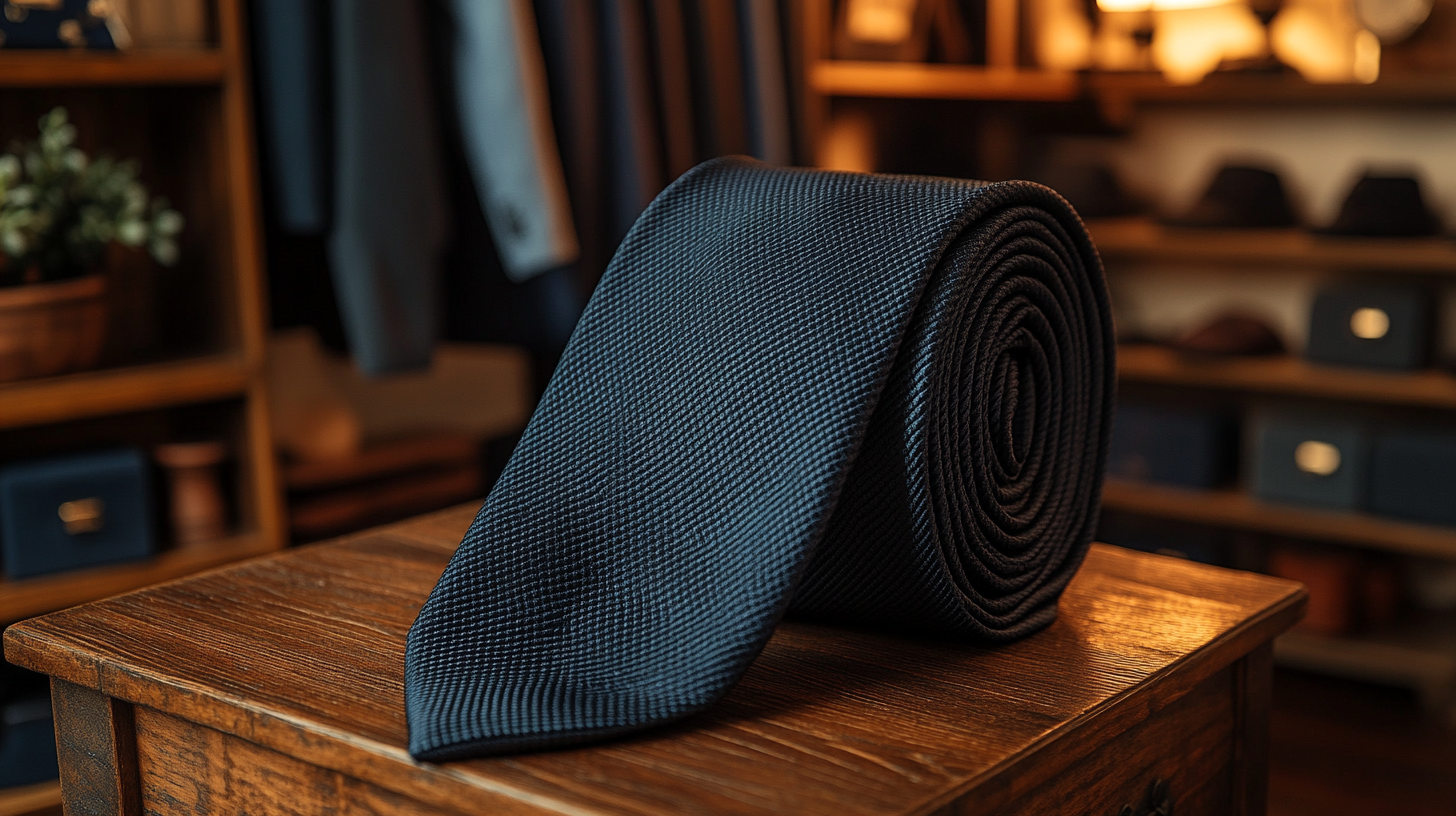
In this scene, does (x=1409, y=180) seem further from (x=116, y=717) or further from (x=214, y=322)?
(x=116, y=717)

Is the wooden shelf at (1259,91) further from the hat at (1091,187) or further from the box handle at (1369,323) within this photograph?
the box handle at (1369,323)

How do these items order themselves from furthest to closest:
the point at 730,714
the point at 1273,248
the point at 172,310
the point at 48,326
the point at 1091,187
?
the point at 1091,187
the point at 1273,248
the point at 172,310
the point at 48,326
the point at 730,714

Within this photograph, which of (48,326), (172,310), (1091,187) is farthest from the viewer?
(1091,187)

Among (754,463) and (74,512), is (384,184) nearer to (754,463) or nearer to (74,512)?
(74,512)

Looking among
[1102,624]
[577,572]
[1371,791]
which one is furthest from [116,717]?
[1371,791]

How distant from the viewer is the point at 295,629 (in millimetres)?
643

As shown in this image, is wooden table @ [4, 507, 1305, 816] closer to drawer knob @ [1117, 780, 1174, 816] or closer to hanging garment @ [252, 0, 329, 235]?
drawer knob @ [1117, 780, 1174, 816]

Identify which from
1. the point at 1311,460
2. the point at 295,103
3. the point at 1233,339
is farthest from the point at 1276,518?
the point at 295,103

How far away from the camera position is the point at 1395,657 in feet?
7.46

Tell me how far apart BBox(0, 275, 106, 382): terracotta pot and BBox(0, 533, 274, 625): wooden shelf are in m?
0.26

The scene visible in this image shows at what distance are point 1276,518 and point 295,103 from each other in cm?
178

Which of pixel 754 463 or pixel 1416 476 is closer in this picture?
pixel 754 463

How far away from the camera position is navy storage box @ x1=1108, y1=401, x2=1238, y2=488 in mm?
2479

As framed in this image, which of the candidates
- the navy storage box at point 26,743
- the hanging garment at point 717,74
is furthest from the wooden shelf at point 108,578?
the hanging garment at point 717,74
